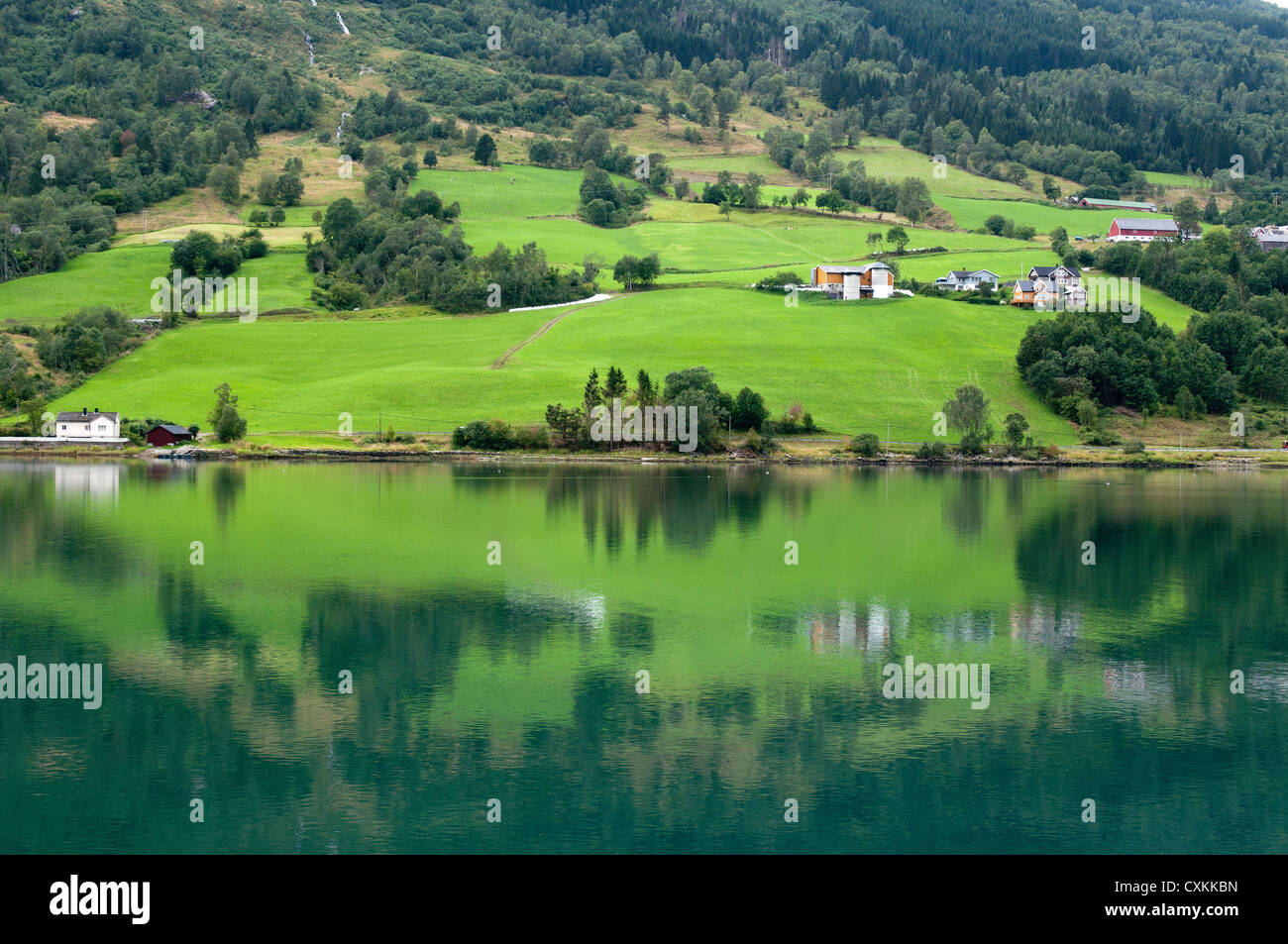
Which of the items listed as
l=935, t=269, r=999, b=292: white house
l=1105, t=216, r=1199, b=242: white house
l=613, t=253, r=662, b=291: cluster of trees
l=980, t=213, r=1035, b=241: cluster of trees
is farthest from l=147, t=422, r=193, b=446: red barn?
l=1105, t=216, r=1199, b=242: white house

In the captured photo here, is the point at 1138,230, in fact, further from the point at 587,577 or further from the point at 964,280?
the point at 587,577

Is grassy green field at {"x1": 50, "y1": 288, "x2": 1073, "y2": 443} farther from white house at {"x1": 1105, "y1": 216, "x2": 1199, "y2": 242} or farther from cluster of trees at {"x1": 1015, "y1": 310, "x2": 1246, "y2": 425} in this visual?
white house at {"x1": 1105, "y1": 216, "x2": 1199, "y2": 242}

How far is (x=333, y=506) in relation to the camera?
219 feet

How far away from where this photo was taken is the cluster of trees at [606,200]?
587 feet

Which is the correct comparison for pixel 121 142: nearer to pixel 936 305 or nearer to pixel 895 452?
pixel 936 305

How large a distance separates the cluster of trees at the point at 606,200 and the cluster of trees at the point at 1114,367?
76.8 metres

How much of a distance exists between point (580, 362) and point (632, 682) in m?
86.1

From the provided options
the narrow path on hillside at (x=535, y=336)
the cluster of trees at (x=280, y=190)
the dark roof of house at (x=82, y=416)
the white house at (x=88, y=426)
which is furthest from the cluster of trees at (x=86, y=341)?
the cluster of trees at (x=280, y=190)

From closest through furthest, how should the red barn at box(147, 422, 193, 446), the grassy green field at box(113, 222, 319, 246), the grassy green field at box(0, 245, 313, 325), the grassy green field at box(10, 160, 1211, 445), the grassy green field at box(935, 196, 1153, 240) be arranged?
the red barn at box(147, 422, 193, 446)
the grassy green field at box(10, 160, 1211, 445)
the grassy green field at box(0, 245, 313, 325)
the grassy green field at box(113, 222, 319, 246)
the grassy green field at box(935, 196, 1153, 240)

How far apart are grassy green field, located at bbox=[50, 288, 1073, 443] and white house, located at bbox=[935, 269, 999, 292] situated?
31.4ft

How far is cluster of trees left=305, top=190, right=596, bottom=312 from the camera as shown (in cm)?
14050

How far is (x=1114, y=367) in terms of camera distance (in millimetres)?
117812

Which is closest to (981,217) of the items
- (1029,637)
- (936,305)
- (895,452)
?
(936,305)

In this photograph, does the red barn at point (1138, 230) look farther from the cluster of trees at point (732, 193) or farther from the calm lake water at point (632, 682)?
the calm lake water at point (632, 682)
